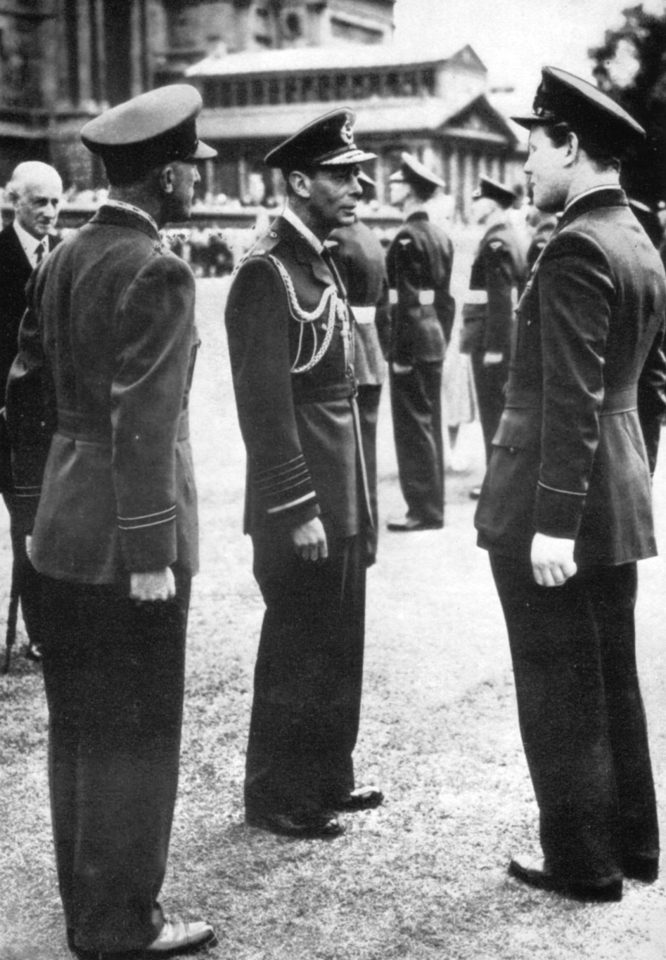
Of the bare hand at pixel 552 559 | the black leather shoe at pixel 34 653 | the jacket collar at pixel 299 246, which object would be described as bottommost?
the black leather shoe at pixel 34 653

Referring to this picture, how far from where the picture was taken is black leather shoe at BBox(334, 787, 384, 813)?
386cm

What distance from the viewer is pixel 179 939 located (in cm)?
300

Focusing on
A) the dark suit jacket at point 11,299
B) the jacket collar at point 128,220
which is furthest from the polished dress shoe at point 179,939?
the dark suit jacket at point 11,299

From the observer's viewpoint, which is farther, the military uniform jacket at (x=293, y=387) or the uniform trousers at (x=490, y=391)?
the uniform trousers at (x=490, y=391)

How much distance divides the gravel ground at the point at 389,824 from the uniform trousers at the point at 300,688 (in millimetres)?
151

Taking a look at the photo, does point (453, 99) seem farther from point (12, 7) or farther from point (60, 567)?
point (60, 567)

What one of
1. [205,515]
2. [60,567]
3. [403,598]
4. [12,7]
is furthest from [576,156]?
[12,7]

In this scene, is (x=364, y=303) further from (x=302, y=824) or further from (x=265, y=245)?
(x=302, y=824)

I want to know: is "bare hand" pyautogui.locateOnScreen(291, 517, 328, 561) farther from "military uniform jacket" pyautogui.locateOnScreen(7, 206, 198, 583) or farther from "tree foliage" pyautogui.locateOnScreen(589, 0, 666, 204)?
"tree foliage" pyautogui.locateOnScreen(589, 0, 666, 204)

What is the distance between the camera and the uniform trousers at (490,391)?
8.52 m

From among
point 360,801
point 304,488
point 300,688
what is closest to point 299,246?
point 304,488

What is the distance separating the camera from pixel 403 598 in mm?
6258

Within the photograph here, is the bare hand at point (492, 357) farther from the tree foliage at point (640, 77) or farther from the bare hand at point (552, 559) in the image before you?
the tree foliage at point (640, 77)

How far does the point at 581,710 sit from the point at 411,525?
4.58 metres
